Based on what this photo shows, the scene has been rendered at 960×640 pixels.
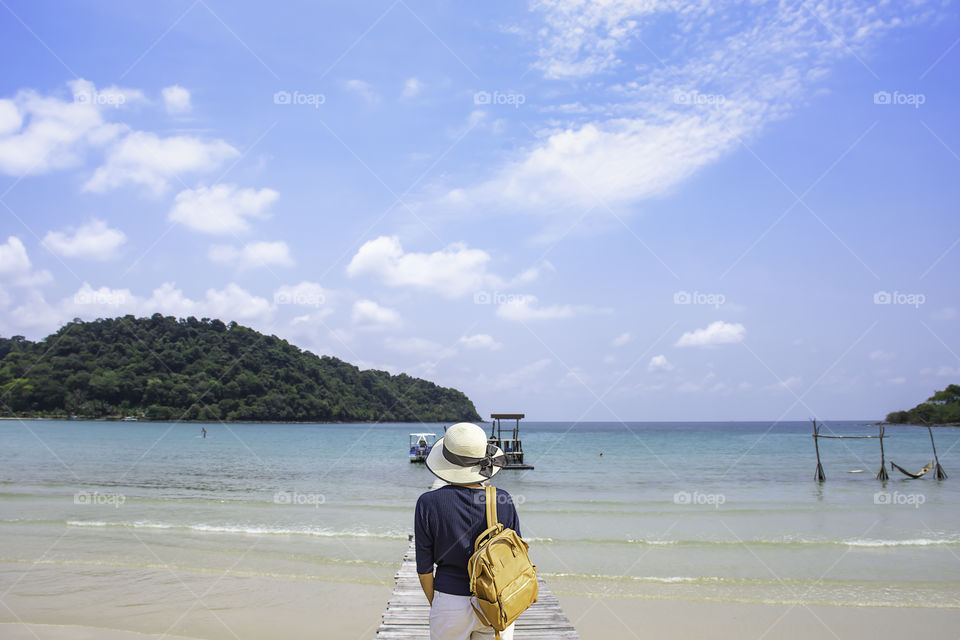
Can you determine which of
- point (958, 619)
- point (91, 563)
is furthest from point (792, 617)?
point (91, 563)

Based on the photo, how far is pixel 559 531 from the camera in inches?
571

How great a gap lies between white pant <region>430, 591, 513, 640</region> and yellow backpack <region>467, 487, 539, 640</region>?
0.19 ft

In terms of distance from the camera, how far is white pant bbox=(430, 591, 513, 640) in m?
3.03

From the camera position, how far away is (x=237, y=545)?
12.8m

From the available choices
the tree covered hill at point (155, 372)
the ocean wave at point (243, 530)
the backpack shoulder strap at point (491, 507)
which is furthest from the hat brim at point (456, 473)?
the tree covered hill at point (155, 372)

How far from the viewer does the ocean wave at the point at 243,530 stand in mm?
14000

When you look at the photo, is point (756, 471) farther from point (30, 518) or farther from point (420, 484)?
point (30, 518)

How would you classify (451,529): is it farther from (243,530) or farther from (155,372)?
(155,372)

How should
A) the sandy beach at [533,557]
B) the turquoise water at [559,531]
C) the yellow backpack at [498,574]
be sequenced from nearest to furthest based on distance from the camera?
1. the yellow backpack at [498,574]
2. the sandy beach at [533,557]
3. the turquoise water at [559,531]

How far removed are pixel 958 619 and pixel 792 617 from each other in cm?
218

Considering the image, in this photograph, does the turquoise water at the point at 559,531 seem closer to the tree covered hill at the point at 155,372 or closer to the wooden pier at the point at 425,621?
the wooden pier at the point at 425,621

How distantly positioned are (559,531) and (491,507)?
484 inches

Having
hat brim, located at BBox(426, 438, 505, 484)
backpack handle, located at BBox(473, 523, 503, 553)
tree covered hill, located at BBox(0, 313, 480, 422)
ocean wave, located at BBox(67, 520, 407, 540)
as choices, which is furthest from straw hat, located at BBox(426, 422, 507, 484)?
tree covered hill, located at BBox(0, 313, 480, 422)

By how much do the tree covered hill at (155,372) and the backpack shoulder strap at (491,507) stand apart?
3695 inches
